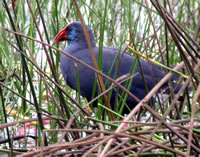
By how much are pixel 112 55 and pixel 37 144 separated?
44.6 inches

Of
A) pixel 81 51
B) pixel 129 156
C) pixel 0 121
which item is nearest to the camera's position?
pixel 129 156

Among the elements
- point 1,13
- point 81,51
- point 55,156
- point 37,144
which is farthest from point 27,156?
point 81,51

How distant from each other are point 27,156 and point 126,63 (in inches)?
70.1

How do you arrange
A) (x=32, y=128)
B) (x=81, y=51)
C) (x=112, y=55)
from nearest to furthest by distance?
(x=32, y=128), (x=112, y=55), (x=81, y=51)

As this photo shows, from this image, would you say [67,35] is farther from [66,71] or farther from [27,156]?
[27,156]

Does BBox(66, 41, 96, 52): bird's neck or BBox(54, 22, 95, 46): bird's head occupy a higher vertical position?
BBox(54, 22, 95, 46): bird's head

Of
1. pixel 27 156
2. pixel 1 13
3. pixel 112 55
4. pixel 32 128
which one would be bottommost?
pixel 32 128

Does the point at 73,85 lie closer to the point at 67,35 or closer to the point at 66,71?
the point at 66,71

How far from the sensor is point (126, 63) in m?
2.81

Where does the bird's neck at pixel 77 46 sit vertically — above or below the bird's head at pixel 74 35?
below

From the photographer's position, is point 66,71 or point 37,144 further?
point 66,71

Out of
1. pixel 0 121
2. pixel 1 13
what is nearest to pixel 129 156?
pixel 0 121

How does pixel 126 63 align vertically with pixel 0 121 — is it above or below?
above

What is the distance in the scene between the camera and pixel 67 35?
3.18 metres
